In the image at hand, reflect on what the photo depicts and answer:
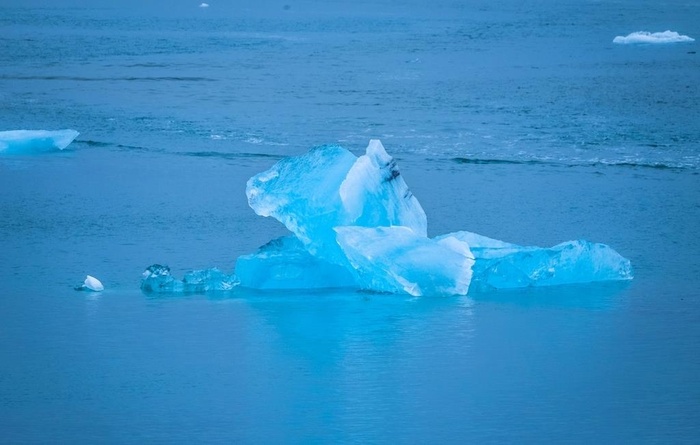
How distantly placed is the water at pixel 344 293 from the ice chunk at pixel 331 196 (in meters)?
0.34

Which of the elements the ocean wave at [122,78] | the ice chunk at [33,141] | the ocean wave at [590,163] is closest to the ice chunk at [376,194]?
the ocean wave at [590,163]

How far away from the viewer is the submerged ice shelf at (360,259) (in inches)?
216

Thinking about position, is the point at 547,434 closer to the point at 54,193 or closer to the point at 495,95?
the point at 54,193

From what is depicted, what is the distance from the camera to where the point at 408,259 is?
17.8ft

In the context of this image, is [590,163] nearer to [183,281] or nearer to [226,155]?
[226,155]

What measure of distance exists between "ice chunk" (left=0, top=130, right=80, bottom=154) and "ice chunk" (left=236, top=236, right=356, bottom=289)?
13.4 ft

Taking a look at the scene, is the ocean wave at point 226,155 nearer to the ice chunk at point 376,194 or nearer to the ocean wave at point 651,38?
the ice chunk at point 376,194

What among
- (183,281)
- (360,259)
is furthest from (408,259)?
(183,281)

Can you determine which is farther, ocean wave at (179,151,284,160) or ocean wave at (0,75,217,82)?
ocean wave at (0,75,217,82)

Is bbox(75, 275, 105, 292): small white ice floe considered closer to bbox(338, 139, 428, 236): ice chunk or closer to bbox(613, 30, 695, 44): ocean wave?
bbox(338, 139, 428, 236): ice chunk

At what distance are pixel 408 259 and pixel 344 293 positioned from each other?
1.28ft

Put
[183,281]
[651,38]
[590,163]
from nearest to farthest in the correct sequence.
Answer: [183,281]
[590,163]
[651,38]

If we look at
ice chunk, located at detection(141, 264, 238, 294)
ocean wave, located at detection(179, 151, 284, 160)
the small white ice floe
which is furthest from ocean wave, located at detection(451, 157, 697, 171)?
the small white ice floe

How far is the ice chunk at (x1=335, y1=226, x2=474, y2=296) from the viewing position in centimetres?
540
